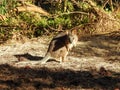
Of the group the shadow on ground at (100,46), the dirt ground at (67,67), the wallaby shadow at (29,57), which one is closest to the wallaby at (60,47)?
the dirt ground at (67,67)

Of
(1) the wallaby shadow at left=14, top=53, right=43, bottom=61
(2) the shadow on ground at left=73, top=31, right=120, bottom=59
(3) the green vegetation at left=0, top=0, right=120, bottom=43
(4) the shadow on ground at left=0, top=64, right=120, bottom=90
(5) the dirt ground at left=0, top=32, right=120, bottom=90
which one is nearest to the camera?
(4) the shadow on ground at left=0, top=64, right=120, bottom=90

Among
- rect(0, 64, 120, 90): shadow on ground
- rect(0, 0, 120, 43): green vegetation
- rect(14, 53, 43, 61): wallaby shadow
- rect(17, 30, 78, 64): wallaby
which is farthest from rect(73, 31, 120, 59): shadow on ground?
rect(0, 64, 120, 90): shadow on ground

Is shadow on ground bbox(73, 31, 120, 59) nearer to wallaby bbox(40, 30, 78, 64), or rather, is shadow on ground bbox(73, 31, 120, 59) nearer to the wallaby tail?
wallaby bbox(40, 30, 78, 64)

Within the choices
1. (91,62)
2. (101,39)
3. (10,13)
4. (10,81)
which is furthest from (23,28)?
(10,81)

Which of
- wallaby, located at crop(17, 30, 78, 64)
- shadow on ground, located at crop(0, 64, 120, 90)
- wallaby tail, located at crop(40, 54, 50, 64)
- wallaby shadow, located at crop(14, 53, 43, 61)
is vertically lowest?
wallaby shadow, located at crop(14, 53, 43, 61)

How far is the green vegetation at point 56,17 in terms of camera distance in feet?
39.3

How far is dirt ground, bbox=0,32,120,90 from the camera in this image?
792 cm

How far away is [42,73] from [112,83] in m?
1.44

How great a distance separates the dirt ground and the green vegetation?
52 cm

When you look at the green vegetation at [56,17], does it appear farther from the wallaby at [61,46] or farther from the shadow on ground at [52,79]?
the shadow on ground at [52,79]

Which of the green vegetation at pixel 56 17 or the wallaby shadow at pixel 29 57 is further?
the green vegetation at pixel 56 17

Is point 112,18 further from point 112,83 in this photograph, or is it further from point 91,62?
point 112,83

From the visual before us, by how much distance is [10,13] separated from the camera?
497 inches

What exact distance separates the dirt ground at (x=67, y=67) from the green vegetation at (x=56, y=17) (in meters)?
0.52
